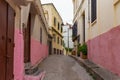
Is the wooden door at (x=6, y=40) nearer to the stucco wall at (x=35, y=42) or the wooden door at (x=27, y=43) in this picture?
the wooden door at (x=27, y=43)

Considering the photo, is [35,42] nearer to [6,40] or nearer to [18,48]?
[18,48]

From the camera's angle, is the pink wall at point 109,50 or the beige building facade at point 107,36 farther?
the beige building facade at point 107,36

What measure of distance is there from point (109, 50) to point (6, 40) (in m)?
4.66

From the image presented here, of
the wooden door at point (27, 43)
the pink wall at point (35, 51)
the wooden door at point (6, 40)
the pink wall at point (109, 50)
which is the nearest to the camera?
the wooden door at point (6, 40)

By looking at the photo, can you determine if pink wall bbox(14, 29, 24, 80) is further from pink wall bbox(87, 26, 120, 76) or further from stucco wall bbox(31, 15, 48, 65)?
stucco wall bbox(31, 15, 48, 65)

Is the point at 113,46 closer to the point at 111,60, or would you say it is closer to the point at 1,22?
the point at 111,60

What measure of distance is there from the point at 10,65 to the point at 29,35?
221 inches

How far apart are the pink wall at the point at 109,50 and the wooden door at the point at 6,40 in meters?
3.53

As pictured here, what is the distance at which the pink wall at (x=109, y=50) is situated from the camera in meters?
8.45

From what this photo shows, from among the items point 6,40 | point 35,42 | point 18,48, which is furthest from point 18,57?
point 35,42

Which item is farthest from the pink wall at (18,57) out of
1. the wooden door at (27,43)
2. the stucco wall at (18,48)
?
the wooden door at (27,43)

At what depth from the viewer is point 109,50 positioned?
9602mm

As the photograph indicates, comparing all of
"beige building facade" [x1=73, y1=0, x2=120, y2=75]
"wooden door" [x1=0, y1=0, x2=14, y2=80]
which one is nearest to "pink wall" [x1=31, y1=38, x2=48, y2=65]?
"beige building facade" [x1=73, y1=0, x2=120, y2=75]

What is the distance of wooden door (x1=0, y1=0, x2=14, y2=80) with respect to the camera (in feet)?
19.0
